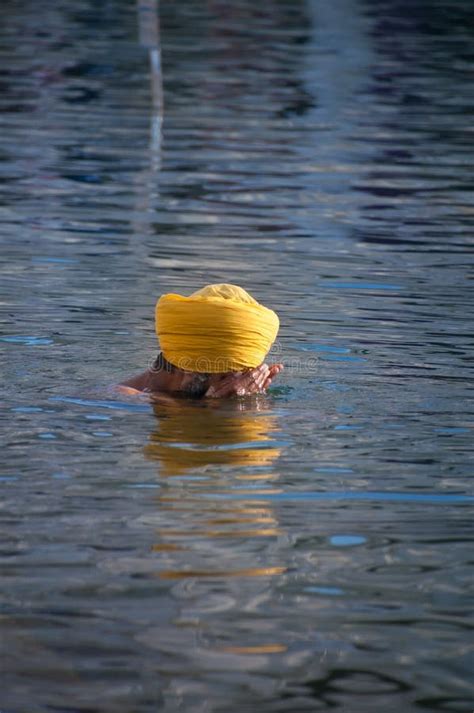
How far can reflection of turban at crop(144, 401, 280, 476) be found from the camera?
21.6ft

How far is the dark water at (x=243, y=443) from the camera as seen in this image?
4.48 meters

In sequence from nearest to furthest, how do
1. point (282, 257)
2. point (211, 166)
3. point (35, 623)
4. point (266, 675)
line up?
point (266, 675), point (35, 623), point (282, 257), point (211, 166)

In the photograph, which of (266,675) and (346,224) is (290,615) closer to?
(266,675)

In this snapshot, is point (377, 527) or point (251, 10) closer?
point (377, 527)

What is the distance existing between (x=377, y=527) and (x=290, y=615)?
0.98 m

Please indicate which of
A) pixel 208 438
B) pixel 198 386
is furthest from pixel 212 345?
pixel 208 438

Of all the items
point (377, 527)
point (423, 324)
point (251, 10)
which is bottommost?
point (251, 10)

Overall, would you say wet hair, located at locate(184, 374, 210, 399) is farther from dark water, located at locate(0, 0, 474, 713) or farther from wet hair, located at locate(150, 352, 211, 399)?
dark water, located at locate(0, 0, 474, 713)

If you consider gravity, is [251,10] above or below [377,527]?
below

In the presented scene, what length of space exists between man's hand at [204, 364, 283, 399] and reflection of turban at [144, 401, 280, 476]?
0.46 feet

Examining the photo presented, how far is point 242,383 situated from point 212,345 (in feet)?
0.79

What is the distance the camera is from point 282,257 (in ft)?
40.2

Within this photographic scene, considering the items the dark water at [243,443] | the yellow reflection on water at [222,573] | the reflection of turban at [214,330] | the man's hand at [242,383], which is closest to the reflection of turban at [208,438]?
the dark water at [243,443]

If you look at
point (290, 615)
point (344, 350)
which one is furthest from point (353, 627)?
point (344, 350)
